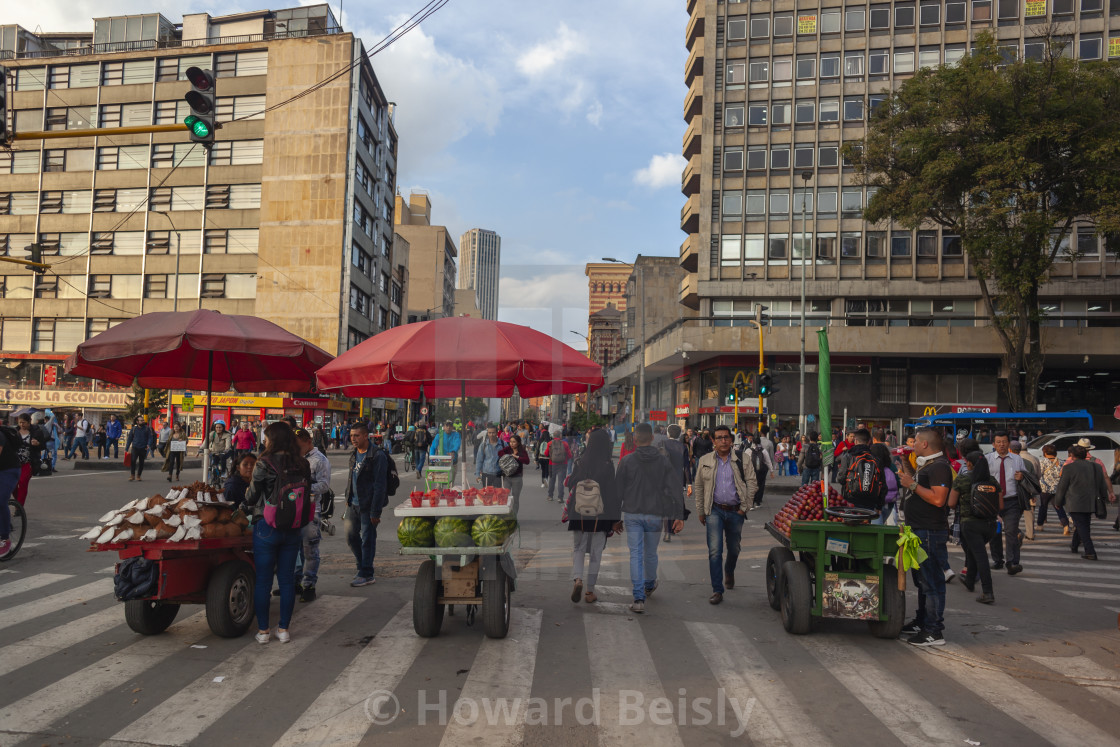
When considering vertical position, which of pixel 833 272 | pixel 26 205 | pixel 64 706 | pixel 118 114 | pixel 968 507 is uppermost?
pixel 118 114

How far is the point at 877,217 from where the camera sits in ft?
114

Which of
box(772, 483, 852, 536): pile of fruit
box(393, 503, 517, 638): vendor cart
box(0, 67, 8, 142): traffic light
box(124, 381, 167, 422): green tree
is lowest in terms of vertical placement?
box(393, 503, 517, 638): vendor cart

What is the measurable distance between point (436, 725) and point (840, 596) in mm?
3846

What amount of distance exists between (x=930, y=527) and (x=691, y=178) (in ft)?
149

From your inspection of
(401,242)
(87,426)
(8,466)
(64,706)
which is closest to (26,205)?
(401,242)

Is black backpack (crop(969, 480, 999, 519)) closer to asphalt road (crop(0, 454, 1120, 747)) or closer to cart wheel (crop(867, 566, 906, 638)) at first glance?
asphalt road (crop(0, 454, 1120, 747))

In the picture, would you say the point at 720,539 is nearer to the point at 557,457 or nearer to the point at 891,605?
the point at 891,605

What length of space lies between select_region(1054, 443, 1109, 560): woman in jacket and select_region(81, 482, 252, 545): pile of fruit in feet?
38.9

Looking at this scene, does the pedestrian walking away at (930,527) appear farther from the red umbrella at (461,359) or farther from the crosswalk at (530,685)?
the red umbrella at (461,359)

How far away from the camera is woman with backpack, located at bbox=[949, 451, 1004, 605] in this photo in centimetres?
785

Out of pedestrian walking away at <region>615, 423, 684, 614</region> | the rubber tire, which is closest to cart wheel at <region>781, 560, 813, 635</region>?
pedestrian walking away at <region>615, 423, 684, 614</region>

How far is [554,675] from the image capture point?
535 cm

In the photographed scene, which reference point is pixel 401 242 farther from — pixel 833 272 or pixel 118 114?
pixel 833 272

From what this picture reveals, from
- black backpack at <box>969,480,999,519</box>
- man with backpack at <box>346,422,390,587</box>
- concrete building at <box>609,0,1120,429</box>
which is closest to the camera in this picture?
black backpack at <box>969,480,999,519</box>
